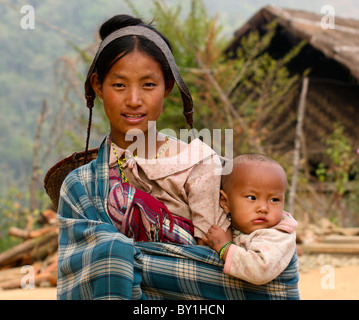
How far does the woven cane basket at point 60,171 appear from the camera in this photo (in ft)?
7.56

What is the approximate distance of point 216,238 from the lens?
1774mm

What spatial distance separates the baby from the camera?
164cm

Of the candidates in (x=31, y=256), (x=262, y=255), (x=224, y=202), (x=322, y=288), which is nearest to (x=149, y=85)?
(x=224, y=202)

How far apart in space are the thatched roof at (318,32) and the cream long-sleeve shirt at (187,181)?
581cm

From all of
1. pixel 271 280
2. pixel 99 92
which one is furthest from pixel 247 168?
pixel 99 92

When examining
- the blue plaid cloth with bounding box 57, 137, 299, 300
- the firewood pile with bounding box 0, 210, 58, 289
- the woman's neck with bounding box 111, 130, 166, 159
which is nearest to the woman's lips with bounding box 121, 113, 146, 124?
the woman's neck with bounding box 111, 130, 166, 159

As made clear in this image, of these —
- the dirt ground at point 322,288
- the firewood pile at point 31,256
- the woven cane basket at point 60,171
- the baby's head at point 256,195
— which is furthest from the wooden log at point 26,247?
the baby's head at point 256,195

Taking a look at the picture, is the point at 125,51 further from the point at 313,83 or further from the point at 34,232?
the point at 313,83

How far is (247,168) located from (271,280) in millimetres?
437

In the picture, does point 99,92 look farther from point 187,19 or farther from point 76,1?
point 76,1

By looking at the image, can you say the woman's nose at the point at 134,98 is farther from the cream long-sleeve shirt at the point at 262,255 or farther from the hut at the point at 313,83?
the hut at the point at 313,83

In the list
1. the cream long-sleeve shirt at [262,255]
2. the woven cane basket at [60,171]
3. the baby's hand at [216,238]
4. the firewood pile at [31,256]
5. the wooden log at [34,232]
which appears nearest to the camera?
the cream long-sleeve shirt at [262,255]
